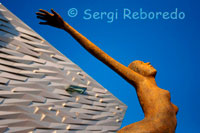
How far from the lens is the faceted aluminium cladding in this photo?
5.46 meters

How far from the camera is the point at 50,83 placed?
6848mm

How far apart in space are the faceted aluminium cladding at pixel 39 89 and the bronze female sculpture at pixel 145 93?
370 cm

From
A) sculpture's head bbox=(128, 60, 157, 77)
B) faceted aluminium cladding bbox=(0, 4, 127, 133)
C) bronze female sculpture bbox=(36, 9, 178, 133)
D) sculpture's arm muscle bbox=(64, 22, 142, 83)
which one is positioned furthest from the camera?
faceted aluminium cladding bbox=(0, 4, 127, 133)

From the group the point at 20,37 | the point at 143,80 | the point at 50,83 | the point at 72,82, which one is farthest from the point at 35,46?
the point at 143,80

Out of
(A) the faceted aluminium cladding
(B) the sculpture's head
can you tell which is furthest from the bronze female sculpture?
(A) the faceted aluminium cladding

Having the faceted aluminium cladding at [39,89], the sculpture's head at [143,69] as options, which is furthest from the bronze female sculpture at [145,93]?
the faceted aluminium cladding at [39,89]

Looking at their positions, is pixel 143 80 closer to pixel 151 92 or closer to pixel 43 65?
pixel 151 92

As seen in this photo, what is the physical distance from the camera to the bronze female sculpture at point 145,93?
6.18 ft

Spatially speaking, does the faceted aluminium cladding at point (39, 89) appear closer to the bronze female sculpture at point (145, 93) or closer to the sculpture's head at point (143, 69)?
the bronze female sculpture at point (145, 93)

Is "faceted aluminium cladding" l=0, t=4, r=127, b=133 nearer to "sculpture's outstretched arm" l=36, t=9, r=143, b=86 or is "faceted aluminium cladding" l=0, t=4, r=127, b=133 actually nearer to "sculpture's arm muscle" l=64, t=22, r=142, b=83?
"sculpture's outstretched arm" l=36, t=9, r=143, b=86

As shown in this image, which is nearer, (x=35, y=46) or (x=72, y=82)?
(x=35, y=46)

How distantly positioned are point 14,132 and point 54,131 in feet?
5.27

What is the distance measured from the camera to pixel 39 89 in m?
6.33

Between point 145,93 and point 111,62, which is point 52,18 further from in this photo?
point 145,93
